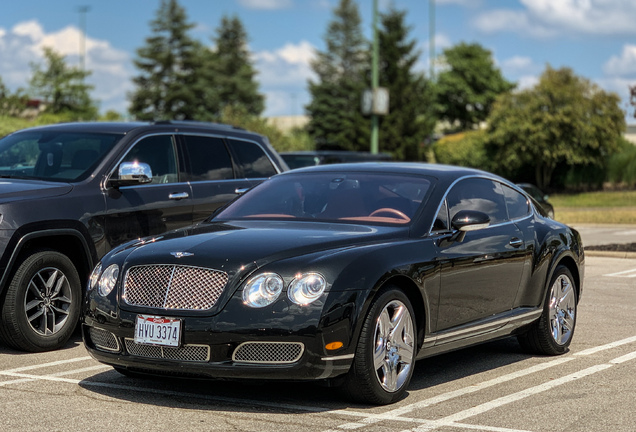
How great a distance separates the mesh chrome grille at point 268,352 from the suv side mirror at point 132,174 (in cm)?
335

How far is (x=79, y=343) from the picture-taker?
905 cm

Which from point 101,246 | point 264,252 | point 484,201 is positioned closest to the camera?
point 264,252

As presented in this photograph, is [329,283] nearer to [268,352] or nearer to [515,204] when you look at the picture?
[268,352]

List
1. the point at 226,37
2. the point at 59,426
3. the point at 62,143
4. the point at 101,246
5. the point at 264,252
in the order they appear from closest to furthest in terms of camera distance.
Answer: the point at 59,426 < the point at 264,252 < the point at 101,246 < the point at 62,143 < the point at 226,37

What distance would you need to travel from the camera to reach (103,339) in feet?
21.6

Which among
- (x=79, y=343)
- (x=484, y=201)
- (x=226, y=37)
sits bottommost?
(x=79, y=343)

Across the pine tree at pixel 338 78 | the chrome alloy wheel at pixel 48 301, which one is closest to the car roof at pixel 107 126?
the chrome alloy wheel at pixel 48 301

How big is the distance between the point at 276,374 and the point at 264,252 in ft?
2.43

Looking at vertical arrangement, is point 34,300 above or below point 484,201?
below

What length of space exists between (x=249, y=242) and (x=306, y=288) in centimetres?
62

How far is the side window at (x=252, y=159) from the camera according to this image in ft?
35.9

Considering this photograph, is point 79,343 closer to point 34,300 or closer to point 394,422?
point 34,300

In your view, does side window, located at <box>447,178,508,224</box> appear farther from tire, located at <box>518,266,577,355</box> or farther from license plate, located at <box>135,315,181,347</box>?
license plate, located at <box>135,315,181,347</box>

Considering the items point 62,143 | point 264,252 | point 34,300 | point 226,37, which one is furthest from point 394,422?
point 226,37
